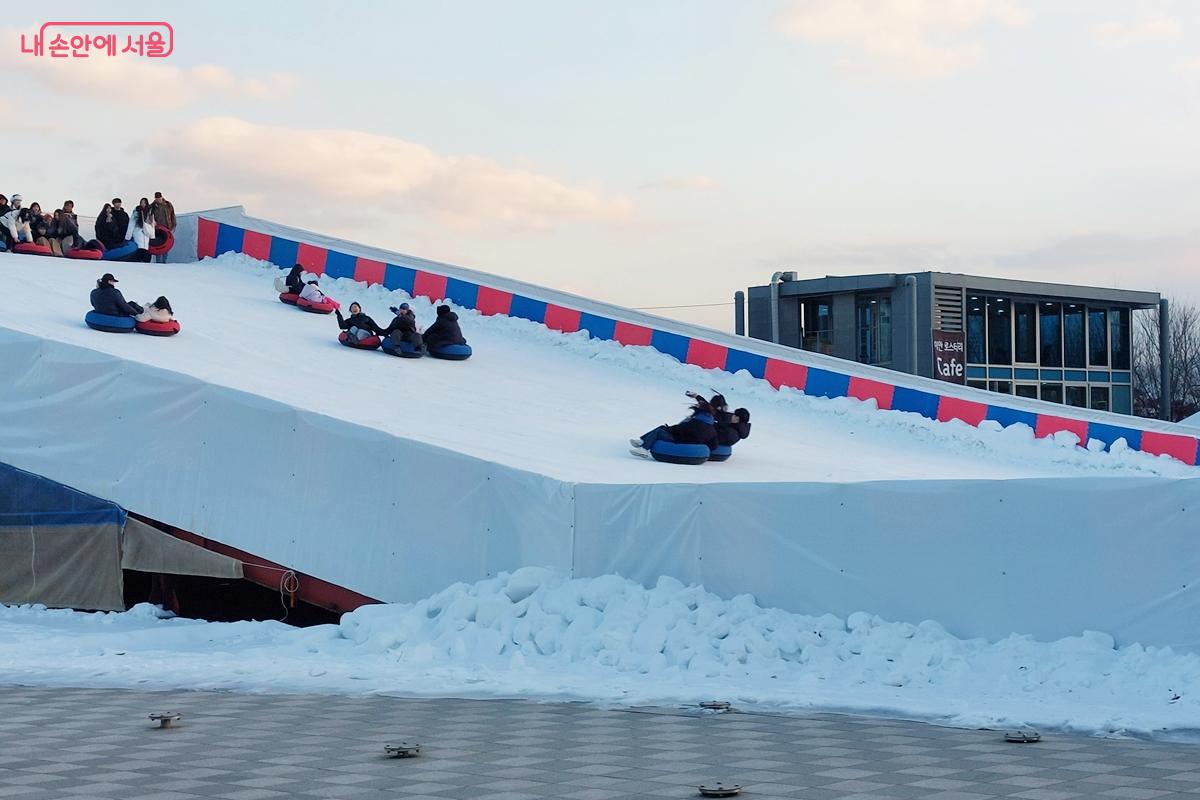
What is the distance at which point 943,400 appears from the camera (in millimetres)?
17328

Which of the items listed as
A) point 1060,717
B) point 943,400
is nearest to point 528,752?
point 1060,717

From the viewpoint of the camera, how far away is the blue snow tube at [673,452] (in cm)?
1368

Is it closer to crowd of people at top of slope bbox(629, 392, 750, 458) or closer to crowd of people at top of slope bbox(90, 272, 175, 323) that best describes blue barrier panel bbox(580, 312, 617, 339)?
crowd of people at top of slope bbox(629, 392, 750, 458)

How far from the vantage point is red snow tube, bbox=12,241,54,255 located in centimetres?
2267

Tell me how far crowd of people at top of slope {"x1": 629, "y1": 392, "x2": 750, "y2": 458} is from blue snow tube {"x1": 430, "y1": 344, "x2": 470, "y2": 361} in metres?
4.54

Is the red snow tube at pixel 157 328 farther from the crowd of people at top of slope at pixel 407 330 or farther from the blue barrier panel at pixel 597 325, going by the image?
the blue barrier panel at pixel 597 325

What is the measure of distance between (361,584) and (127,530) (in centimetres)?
256

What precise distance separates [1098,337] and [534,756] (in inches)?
1607

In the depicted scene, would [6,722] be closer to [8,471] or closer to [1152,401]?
[8,471]

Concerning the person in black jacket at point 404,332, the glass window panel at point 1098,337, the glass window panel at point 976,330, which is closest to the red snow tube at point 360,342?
the person in black jacket at point 404,332

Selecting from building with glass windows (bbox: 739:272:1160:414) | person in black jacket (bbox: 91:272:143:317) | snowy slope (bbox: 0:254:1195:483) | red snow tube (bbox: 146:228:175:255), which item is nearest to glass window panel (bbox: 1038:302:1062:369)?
building with glass windows (bbox: 739:272:1160:414)

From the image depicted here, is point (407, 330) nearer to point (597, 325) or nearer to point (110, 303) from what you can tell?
point (597, 325)

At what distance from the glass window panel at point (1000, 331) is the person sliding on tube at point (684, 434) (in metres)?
29.5

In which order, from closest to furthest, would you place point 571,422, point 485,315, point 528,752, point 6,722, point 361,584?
1. point 528,752
2. point 6,722
3. point 361,584
4. point 571,422
5. point 485,315
